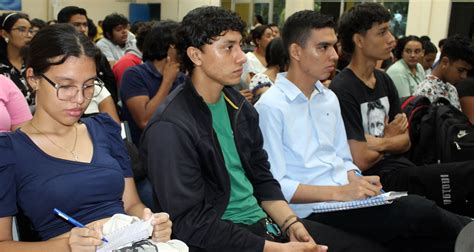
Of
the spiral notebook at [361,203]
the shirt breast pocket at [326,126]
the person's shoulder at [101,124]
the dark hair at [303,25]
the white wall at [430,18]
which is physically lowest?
the spiral notebook at [361,203]

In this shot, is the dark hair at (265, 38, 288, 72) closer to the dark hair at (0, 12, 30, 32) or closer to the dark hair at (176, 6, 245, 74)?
the dark hair at (176, 6, 245, 74)

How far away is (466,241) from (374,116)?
1.14m

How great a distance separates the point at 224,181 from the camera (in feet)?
5.68

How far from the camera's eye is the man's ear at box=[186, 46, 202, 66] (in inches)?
73.2

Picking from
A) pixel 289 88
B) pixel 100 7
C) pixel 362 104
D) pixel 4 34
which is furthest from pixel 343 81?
pixel 100 7

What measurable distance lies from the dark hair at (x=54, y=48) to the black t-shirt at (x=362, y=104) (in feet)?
4.73

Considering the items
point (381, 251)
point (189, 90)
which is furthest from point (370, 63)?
point (189, 90)

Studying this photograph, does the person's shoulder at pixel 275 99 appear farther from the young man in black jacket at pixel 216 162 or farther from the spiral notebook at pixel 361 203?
the spiral notebook at pixel 361 203

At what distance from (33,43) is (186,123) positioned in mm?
550

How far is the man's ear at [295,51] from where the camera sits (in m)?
2.33

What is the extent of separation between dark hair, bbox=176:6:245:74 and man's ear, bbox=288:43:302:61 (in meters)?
0.48

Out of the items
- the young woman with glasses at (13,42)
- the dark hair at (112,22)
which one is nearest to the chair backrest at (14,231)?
the young woman with glasses at (13,42)

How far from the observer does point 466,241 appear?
5.10 feet

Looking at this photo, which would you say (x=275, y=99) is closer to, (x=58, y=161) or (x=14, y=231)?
(x=58, y=161)
